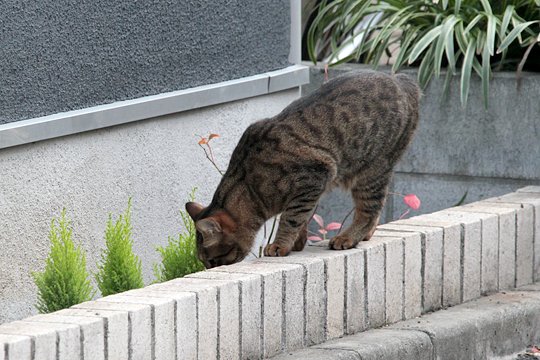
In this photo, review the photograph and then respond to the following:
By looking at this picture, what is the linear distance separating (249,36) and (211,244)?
2.16 metres

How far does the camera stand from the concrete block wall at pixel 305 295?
3.69 metres

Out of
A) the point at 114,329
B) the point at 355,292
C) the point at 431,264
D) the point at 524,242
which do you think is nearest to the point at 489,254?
the point at 524,242

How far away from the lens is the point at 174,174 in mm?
6211

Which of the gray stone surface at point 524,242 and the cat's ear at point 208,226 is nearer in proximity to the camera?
the cat's ear at point 208,226

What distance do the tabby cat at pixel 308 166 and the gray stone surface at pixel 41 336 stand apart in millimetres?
1255

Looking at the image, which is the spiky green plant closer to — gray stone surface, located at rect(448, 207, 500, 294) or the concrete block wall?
the concrete block wall

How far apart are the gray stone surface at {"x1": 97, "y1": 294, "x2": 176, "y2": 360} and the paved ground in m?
0.58

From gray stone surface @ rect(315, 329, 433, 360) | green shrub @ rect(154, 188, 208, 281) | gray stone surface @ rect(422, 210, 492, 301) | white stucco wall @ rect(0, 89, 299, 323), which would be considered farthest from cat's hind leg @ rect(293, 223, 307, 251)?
white stucco wall @ rect(0, 89, 299, 323)

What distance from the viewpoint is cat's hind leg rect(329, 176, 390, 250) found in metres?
4.89

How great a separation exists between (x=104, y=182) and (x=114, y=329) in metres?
2.12

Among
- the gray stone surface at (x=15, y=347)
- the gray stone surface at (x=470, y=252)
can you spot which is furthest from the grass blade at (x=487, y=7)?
the gray stone surface at (x=15, y=347)

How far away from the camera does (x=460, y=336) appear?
15.9 feet

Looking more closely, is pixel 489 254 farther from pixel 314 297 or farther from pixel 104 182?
pixel 104 182

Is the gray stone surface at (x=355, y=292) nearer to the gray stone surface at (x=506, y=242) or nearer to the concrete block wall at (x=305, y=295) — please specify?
the concrete block wall at (x=305, y=295)
